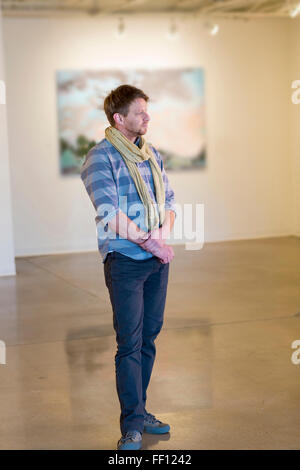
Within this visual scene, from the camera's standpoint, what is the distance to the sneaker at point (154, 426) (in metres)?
3.47

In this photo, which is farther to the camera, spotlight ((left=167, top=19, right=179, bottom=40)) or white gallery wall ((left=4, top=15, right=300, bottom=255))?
spotlight ((left=167, top=19, right=179, bottom=40))

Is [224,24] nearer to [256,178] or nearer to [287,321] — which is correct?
[256,178]

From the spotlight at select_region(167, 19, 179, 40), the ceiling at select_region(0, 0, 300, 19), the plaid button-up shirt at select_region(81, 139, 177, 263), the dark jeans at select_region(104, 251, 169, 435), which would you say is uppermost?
the ceiling at select_region(0, 0, 300, 19)

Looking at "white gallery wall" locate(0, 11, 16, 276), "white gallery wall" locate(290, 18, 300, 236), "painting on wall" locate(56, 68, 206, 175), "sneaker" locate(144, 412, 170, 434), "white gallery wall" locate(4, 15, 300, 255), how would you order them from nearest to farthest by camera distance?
"sneaker" locate(144, 412, 170, 434) < "white gallery wall" locate(0, 11, 16, 276) < "white gallery wall" locate(4, 15, 300, 255) < "painting on wall" locate(56, 68, 206, 175) < "white gallery wall" locate(290, 18, 300, 236)

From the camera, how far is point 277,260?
8867 millimetres

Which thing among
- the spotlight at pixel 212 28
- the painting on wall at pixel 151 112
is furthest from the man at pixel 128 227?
the spotlight at pixel 212 28

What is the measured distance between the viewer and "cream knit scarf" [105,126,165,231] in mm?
3242

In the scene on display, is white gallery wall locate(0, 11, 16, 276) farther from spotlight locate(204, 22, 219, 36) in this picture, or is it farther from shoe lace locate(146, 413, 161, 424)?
shoe lace locate(146, 413, 161, 424)

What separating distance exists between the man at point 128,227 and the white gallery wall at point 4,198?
519 centimetres

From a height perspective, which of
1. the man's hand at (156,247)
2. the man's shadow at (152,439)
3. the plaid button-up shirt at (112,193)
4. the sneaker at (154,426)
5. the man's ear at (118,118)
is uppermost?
the man's ear at (118,118)

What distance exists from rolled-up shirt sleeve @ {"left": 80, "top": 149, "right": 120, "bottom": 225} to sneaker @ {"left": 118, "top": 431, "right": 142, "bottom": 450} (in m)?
0.97

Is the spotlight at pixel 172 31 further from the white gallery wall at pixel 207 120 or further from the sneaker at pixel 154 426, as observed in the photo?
the sneaker at pixel 154 426

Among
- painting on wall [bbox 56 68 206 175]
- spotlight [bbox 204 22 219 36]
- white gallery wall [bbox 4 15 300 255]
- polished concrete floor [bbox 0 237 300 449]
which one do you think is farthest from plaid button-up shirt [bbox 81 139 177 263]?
spotlight [bbox 204 22 219 36]

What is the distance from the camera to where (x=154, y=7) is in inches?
413
